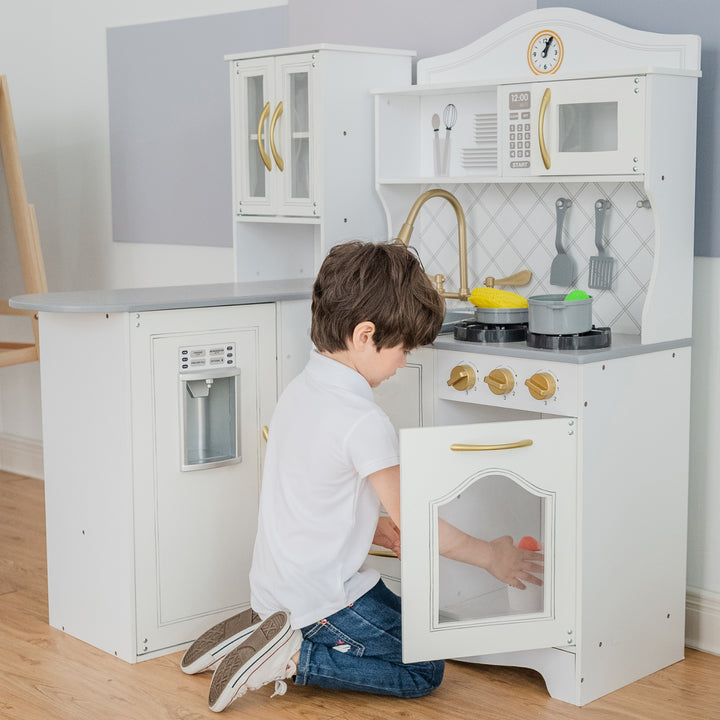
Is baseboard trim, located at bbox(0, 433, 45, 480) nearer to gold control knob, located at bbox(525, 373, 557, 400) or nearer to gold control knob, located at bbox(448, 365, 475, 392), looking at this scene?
gold control knob, located at bbox(448, 365, 475, 392)

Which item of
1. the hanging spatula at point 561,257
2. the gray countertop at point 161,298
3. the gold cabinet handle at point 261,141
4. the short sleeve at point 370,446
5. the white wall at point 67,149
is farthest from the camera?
the white wall at point 67,149

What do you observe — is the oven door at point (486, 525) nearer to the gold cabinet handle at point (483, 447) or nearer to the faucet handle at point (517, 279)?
the gold cabinet handle at point (483, 447)

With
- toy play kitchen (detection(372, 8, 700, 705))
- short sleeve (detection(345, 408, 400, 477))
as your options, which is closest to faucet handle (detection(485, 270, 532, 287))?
toy play kitchen (detection(372, 8, 700, 705))

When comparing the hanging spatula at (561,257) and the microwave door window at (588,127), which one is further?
the hanging spatula at (561,257)

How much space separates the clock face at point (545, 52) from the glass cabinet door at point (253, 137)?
0.69m

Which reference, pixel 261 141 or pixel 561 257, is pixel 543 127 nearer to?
pixel 561 257

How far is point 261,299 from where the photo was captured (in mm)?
2662

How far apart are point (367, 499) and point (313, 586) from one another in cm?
21

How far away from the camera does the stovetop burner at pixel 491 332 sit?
2.45m

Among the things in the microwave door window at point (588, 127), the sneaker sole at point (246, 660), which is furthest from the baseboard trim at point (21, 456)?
the microwave door window at point (588, 127)

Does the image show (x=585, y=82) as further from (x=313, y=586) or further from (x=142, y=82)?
(x=142, y=82)

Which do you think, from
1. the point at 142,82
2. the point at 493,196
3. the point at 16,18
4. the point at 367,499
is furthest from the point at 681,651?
the point at 16,18

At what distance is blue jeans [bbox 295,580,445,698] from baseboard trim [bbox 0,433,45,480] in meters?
2.35

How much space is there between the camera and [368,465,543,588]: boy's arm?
2.19 metres
